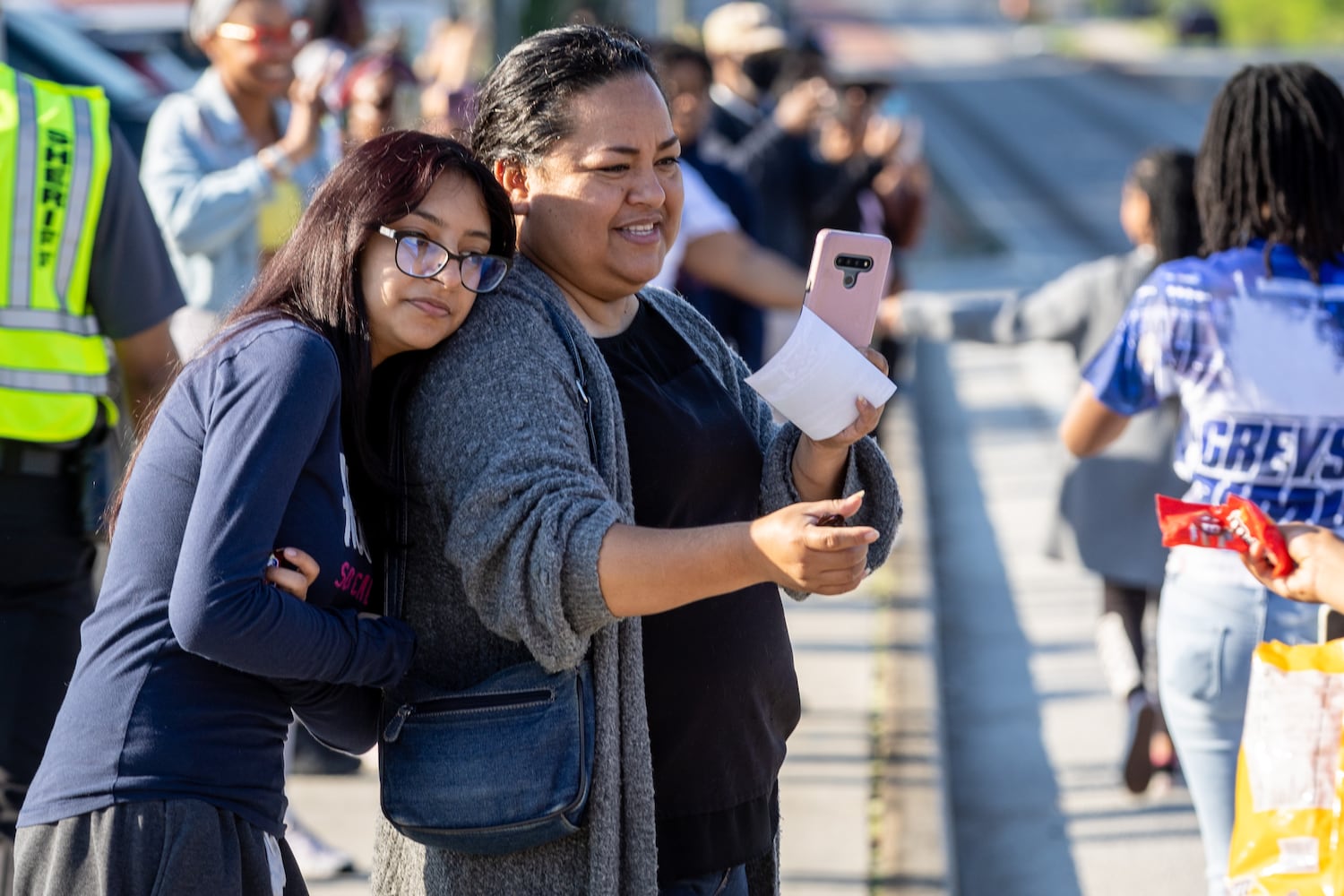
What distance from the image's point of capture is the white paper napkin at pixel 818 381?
2191 mm

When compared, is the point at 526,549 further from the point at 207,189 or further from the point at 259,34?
the point at 259,34

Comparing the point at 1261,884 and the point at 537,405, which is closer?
the point at 537,405

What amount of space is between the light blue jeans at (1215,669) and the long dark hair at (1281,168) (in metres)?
0.64

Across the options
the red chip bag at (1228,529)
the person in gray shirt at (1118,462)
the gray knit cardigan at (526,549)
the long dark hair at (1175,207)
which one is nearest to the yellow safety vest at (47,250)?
the gray knit cardigan at (526,549)

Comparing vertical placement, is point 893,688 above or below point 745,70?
below

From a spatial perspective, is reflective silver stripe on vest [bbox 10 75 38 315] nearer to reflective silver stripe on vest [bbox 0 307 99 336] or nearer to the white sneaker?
reflective silver stripe on vest [bbox 0 307 99 336]

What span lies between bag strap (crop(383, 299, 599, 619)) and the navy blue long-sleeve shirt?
66 mm

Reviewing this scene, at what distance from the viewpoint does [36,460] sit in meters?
2.97

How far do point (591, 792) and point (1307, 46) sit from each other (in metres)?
51.0

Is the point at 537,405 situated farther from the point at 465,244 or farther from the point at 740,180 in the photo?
the point at 740,180

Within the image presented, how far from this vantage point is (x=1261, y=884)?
2643 mm

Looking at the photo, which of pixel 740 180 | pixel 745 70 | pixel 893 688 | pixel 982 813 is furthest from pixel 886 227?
pixel 982 813

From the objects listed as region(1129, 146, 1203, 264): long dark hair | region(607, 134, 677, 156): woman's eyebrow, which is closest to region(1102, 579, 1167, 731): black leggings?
region(1129, 146, 1203, 264): long dark hair

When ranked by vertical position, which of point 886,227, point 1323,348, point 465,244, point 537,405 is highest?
point 465,244
